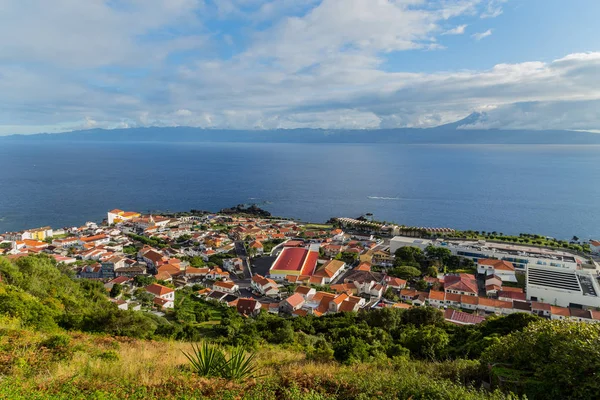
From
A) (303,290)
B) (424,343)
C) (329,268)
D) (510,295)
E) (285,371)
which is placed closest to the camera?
(285,371)

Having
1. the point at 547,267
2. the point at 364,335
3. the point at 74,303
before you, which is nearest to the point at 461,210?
the point at 547,267

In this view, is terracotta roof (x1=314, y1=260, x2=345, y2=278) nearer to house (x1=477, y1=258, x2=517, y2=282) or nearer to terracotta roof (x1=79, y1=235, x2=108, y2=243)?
house (x1=477, y1=258, x2=517, y2=282)

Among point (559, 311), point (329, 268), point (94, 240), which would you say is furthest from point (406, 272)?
point (94, 240)

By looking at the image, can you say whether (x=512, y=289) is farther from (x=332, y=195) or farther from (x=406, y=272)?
(x=332, y=195)

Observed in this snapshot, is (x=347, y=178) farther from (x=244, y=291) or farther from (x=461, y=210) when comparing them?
(x=244, y=291)

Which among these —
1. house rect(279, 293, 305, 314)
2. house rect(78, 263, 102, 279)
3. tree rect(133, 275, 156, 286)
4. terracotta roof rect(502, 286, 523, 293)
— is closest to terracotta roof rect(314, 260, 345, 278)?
house rect(279, 293, 305, 314)

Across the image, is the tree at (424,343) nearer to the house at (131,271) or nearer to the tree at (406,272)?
the tree at (406,272)

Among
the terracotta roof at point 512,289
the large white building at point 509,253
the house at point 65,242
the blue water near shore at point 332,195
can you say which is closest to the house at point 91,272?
the house at point 65,242
